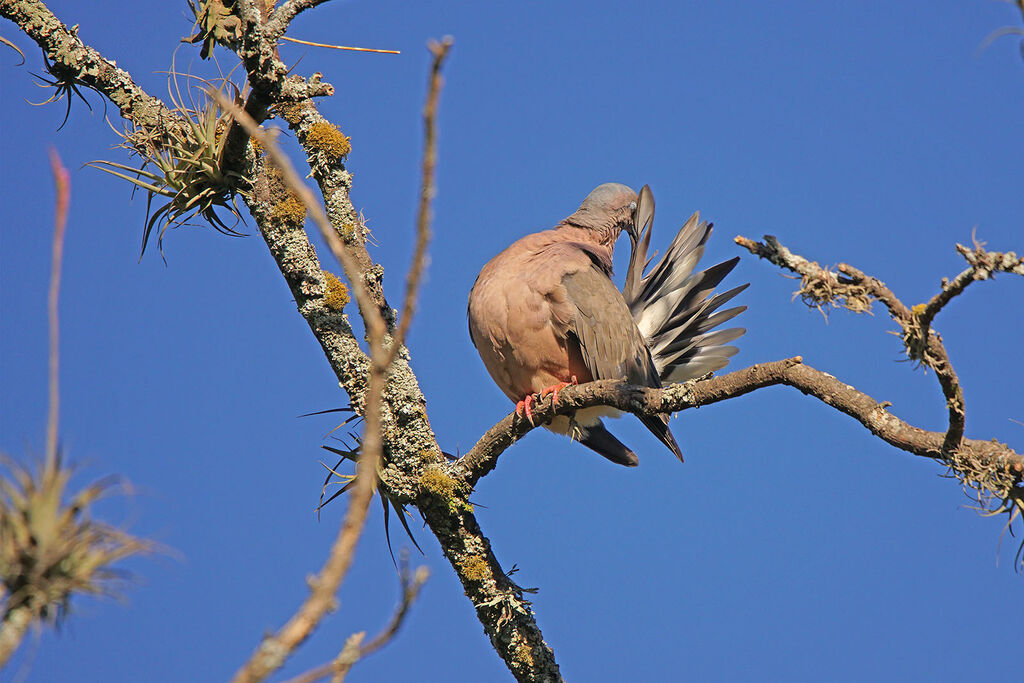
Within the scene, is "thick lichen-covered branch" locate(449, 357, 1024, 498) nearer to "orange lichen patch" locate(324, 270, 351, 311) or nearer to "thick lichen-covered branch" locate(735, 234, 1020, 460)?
"thick lichen-covered branch" locate(735, 234, 1020, 460)

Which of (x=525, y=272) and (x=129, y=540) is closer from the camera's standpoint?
(x=129, y=540)

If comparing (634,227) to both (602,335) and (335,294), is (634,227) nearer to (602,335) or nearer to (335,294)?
(602,335)

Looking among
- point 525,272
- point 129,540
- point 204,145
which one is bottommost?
point 129,540

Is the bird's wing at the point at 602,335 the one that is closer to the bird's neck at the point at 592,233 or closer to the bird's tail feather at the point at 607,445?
the bird's tail feather at the point at 607,445

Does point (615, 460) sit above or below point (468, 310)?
below

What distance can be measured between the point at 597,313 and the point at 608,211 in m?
1.28

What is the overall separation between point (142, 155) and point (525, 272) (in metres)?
2.22

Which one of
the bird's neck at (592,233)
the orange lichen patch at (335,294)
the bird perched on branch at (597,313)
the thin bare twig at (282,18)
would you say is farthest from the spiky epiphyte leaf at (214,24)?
the bird's neck at (592,233)

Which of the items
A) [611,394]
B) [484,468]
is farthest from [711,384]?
[484,468]

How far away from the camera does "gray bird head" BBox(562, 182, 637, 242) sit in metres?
6.08

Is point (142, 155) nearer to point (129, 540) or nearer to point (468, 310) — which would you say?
point (468, 310)

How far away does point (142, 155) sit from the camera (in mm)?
4488

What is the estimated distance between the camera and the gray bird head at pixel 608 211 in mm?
6082

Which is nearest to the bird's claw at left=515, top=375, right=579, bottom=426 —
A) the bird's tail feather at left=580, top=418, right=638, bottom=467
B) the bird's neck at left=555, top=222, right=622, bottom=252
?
the bird's tail feather at left=580, top=418, right=638, bottom=467
